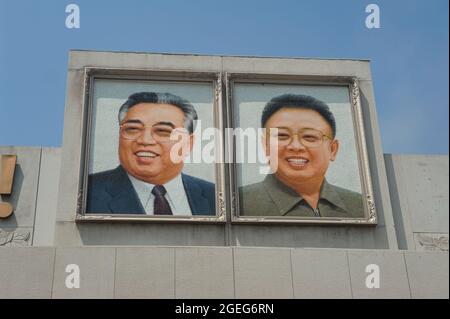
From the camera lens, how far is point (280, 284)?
11.6 metres

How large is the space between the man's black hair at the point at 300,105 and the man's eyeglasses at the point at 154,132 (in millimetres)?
2234

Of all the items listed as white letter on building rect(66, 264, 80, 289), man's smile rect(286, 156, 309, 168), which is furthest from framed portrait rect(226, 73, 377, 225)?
white letter on building rect(66, 264, 80, 289)

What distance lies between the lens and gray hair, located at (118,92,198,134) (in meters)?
14.1

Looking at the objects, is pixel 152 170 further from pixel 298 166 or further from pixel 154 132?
pixel 298 166

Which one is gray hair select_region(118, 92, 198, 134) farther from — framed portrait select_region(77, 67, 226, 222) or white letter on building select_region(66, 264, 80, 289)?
white letter on building select_region(66, 264, 80, 289)

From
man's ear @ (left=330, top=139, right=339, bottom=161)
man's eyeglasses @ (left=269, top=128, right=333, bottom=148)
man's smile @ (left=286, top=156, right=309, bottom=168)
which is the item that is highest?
man's eyeglasses @ (left=269, top=128, right=333, bottom=148)

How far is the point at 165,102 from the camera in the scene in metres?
14.3

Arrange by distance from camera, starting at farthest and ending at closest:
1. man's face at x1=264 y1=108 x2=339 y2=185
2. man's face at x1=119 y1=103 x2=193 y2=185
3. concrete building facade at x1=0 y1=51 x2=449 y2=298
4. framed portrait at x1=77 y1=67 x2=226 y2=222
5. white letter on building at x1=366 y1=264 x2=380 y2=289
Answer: man's face at x1=264 y1=108 x2=339 y2=185 → man's face at x1=119 y1=103 x2=193 y2=185 → framed portrait at x1=77 y1=67 x2=226 y2=222 → white letter on building at x1=366 y1=264 x2=380 y2=289 → concrete building facade at x1=0 y1=51 x2=449 y2=298

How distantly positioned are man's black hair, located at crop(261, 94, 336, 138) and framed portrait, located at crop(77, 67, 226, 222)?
1.28m

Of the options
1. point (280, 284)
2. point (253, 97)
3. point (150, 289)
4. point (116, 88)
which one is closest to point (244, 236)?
point (280, 284)

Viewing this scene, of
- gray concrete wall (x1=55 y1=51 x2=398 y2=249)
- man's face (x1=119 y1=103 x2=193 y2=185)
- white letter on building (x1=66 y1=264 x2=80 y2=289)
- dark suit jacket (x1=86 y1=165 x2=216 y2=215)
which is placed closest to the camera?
white letter on building (x1=66 y1=264 x2=80 y2=289)

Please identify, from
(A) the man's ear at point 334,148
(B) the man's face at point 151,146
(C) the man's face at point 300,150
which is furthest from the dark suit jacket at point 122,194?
(A) the man's ear at point 334,148

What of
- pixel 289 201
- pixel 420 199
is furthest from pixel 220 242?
pixel 420 199
